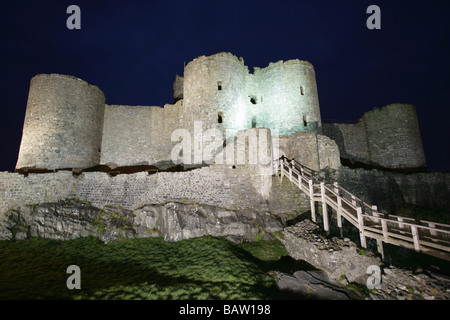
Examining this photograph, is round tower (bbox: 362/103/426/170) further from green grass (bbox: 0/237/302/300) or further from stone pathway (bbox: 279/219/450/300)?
green grass (bbox: 0/237/302/300)

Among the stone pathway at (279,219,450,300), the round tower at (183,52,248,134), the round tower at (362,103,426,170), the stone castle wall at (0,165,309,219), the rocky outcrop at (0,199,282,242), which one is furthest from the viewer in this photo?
the round tower at (362,103,426,170)

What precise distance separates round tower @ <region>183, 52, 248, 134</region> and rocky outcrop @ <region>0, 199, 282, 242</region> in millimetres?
8794

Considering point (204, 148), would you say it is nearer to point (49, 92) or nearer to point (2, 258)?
point (2, 258)

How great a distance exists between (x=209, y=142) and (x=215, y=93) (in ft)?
15.1

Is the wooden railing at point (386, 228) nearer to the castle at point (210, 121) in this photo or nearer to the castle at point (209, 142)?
the castle at point (209, 142)

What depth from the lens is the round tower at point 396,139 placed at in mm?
22156

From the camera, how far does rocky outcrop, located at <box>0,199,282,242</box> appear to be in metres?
11.7

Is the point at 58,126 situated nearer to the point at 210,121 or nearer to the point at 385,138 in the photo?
the point at 210,121

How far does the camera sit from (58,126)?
1833cm

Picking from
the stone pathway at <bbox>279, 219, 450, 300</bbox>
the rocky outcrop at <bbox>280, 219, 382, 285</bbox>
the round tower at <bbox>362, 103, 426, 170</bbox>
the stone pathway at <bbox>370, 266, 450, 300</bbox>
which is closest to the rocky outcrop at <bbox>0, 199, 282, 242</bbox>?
the rocky outcrop at <bbox>280, 219, 382, 285</bbox>

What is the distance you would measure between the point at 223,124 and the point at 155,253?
1186 cm

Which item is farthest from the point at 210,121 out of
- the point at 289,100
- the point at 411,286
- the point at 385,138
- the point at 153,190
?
the point at 385,138

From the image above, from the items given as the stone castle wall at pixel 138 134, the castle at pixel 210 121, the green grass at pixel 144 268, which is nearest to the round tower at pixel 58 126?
the castle at pixel 210 121
